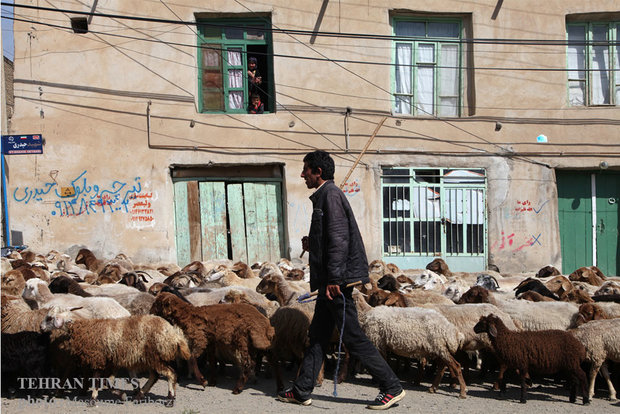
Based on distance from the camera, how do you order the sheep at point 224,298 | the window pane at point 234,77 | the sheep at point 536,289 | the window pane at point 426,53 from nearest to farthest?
1. the sheep at point 224,298
2. the sheep at point 536,289
3. the window pane at point 234,77
4. the window pane at point 426,53

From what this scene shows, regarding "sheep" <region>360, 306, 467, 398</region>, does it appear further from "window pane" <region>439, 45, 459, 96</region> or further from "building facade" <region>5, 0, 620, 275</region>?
"window pane" <region>439, 45, 459, 96</region>

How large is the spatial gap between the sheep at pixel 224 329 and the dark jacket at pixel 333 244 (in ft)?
3.23

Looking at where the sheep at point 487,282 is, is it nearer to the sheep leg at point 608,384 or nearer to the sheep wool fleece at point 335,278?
the sheep leg at point 608,384

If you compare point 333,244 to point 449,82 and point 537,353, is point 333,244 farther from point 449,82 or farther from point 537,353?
point 449,82

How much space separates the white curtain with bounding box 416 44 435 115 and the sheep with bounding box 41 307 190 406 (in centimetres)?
1170

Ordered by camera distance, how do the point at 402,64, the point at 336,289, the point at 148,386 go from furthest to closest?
the point at 402,64 → the point at 148,386 → the point at 336,289

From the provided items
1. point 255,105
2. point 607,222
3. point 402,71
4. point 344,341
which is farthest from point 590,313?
point 255,105

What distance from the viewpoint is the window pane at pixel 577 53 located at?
56.1 feet

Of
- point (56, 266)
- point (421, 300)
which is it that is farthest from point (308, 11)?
point (421, 300)

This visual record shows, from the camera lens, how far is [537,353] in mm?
6766

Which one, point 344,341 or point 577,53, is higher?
point 577,53

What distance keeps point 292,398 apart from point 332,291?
3.72ft

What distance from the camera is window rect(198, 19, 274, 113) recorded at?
16.3 m

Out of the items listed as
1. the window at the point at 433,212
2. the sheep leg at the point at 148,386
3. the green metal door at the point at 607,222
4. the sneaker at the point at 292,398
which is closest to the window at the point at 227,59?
the window at the point at 433,212
